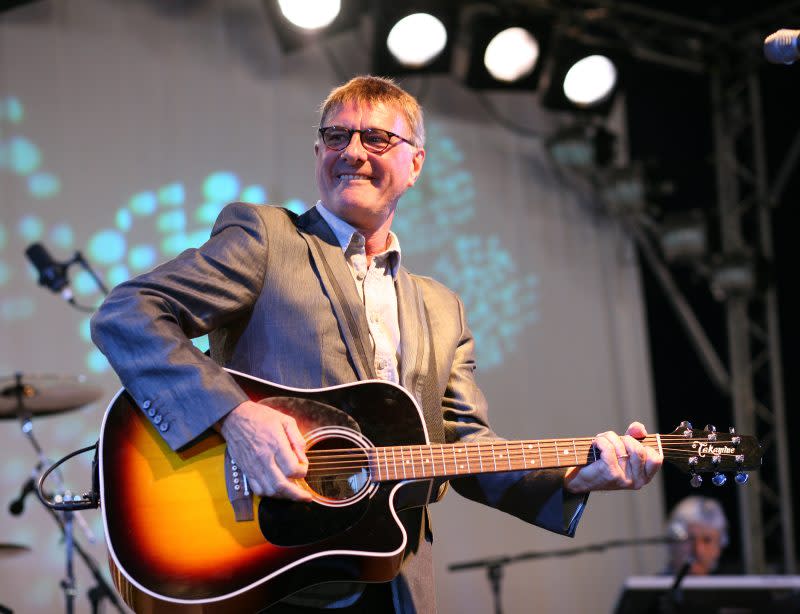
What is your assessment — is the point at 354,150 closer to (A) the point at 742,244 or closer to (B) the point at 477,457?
(B) the point at 477,457

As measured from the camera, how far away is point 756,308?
25.6 ft

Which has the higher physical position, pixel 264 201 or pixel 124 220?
pixel 264 201

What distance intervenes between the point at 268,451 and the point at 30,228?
12.2ft

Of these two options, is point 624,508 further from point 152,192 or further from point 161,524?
point 161,524

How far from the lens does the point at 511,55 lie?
21.5 feet

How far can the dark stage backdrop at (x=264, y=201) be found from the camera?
5.33 meters

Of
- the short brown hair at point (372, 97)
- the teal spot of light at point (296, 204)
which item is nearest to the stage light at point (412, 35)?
the teal spot of light at point (296, 204)

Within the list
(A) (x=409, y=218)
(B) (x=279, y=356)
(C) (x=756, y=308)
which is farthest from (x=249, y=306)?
(C) (x=756, y=308)

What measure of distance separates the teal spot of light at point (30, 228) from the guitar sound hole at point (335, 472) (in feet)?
11.9

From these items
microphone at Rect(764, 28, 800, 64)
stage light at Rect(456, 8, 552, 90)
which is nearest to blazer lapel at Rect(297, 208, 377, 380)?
microphone at Rect(764, 28, 800, 64)

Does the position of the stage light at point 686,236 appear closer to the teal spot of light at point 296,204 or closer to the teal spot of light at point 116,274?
the teal spot of light at point 296,204

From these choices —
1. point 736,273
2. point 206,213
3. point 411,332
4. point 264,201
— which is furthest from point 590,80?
point 411,332

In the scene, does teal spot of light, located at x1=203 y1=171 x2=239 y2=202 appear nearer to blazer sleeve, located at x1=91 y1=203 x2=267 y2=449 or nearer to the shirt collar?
the shirt collar

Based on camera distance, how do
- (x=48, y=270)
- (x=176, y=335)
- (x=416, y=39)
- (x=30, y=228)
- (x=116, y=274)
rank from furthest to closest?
(x=416, y=39) < (x=116, y=274) < (x=30, y=228) < (x=48, y=270) < (x=176, y=335)
